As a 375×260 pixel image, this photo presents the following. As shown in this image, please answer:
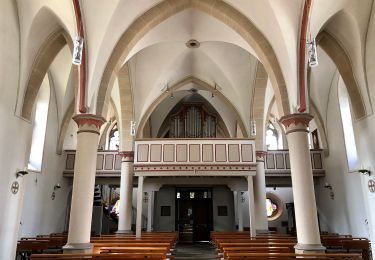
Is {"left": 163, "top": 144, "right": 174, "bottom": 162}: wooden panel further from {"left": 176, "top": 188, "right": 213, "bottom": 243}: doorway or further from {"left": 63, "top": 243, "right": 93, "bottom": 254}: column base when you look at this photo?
{"left": 176, "top": 188, "right": 213, "bottom": 243}: doorway

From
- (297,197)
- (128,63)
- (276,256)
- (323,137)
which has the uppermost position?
(128,63)

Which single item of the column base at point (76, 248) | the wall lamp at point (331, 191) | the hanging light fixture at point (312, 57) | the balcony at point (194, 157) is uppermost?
the hanging light fixture at point (312, 57)

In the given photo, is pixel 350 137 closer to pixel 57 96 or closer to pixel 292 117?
pixel 292 117

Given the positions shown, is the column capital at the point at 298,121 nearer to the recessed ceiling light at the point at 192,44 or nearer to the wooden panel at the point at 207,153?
the wooden panel at the point at 207,153

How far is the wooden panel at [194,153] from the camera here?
13.2m

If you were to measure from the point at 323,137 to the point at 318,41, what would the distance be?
727cm

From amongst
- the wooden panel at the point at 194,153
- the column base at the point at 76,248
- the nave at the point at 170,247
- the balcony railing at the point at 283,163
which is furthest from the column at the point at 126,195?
the balcony railing at the point at 283,163

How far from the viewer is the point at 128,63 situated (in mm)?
14984

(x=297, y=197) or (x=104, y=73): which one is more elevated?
(x=104, y=73)

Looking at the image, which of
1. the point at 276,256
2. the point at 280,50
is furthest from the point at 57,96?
the point at 276,256

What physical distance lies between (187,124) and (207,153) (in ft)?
23.8

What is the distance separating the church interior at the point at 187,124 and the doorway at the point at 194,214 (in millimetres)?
92

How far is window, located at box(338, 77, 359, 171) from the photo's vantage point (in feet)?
46.3

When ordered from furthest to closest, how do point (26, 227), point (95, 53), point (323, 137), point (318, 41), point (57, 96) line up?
point (323, 137) < point (57, 96) < point (26, 227) < point (318, 41) < point (95, 53)
